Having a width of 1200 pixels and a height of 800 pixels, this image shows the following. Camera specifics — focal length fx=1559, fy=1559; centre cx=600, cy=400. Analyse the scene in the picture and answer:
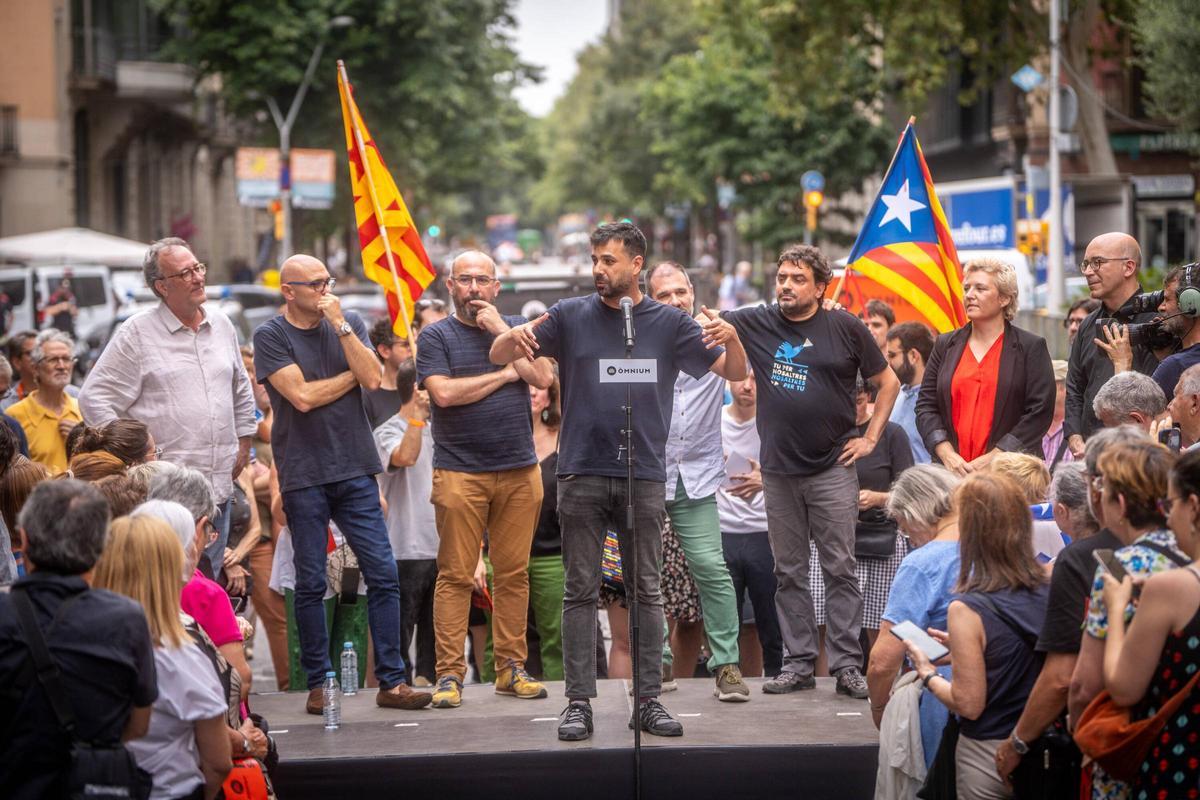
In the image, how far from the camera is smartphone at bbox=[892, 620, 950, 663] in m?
5.04

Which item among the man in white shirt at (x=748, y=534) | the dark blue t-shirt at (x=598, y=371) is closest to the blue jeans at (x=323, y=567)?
the dark blue t-shirt at (x=598, y=371)

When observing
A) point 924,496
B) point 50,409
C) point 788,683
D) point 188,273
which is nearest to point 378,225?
point 188,273

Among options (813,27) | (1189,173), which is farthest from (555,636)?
(1189,173)

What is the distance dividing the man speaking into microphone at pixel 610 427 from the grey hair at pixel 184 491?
1.47m

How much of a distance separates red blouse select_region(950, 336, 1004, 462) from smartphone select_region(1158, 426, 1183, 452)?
3.75 feet

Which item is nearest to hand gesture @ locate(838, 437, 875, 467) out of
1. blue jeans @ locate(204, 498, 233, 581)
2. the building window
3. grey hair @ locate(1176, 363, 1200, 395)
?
grey hair @ locate(1176, 363, 1200, 395)

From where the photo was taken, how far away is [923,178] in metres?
9.48

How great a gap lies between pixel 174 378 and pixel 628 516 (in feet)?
7.82

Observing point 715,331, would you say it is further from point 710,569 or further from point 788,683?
point 788,683

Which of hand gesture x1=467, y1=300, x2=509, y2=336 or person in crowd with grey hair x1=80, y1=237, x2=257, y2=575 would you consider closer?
hand gesture x1=467, y1=300, x2=509, y2=336

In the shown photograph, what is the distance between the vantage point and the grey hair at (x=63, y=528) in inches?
167

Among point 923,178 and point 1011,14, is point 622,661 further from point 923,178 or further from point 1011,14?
point 1011,14

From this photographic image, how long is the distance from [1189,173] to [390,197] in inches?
1234

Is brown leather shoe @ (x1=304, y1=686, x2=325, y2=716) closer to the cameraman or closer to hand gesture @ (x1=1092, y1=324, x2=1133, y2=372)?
the cameraman
